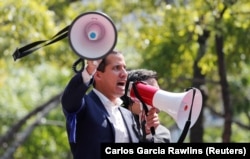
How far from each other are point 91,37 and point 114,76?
0.27 meters

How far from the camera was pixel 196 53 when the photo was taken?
9891 millimetres

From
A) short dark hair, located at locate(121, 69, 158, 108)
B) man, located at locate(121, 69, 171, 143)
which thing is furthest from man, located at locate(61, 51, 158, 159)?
short dark hair, located at locate(121, 69, 158, 108)

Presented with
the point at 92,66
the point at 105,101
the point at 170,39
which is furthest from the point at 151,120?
the point at 170,39

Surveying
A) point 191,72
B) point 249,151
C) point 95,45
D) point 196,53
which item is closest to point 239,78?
point 191,72

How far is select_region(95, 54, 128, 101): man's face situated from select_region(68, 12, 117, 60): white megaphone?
0.66 feet

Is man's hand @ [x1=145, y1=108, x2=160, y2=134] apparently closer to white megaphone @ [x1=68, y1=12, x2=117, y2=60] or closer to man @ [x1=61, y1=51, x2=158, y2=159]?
man @ [x1=61, y1=51, x2=158, y2=159]

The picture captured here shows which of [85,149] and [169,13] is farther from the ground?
[169,13]

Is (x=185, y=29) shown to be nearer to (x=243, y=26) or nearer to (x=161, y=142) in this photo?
(x=243, y=26)

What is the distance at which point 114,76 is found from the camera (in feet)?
13.5

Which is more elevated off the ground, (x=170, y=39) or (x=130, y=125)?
(x=170, y=39)

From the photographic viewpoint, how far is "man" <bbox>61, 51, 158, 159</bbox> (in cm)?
393

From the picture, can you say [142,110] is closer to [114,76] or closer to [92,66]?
[114,76]

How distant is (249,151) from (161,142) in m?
0.56

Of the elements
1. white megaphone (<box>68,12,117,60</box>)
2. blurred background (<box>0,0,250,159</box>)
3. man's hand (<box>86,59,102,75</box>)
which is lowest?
man's hand (<box>86,59,102,75</box>)
